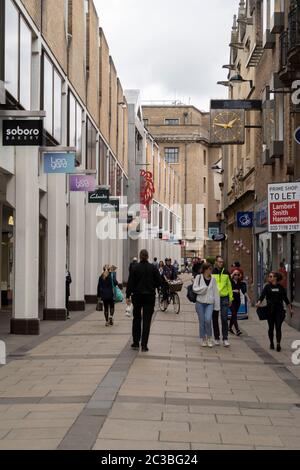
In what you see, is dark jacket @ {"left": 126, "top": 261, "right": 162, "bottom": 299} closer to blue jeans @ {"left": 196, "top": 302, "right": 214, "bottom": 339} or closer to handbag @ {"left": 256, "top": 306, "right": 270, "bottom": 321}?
blue jeans @ {"left": 196, "top": 302, "right": 214, "bottom": 339}

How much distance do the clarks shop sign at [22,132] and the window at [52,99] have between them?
5.09 metres

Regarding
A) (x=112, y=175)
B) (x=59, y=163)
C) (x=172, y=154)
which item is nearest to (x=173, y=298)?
(x=59, y=163)

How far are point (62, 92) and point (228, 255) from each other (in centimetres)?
2558

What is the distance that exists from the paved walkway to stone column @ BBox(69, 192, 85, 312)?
9.45 meters

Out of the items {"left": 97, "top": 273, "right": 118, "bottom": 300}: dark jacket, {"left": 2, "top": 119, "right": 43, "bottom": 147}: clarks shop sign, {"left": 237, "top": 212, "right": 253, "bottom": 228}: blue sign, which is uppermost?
{"left": 2, "top": 119, "right": 43, "bottom": 147}: clarks shop sign

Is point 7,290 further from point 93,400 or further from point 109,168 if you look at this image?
point 93,400

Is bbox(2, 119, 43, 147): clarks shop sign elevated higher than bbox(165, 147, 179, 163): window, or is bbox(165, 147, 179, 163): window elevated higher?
bbox(165, 147, 179, 163): window

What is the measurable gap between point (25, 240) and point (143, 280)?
176 inches

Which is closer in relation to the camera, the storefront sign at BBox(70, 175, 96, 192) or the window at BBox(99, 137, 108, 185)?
the storefront sign at BBox(70, 175, 96, 192)

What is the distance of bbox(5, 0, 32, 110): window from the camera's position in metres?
15.7

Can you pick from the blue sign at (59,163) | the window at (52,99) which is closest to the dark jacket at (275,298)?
the blue sign at (59,163)

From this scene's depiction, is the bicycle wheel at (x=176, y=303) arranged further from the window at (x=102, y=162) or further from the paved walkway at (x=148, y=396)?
the window at (x=102, y=162)

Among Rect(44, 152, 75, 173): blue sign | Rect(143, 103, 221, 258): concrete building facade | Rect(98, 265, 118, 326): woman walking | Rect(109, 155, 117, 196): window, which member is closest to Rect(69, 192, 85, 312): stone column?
Rect(98, 265, 118, 326): woman walking

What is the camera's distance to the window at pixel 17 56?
15711mm
